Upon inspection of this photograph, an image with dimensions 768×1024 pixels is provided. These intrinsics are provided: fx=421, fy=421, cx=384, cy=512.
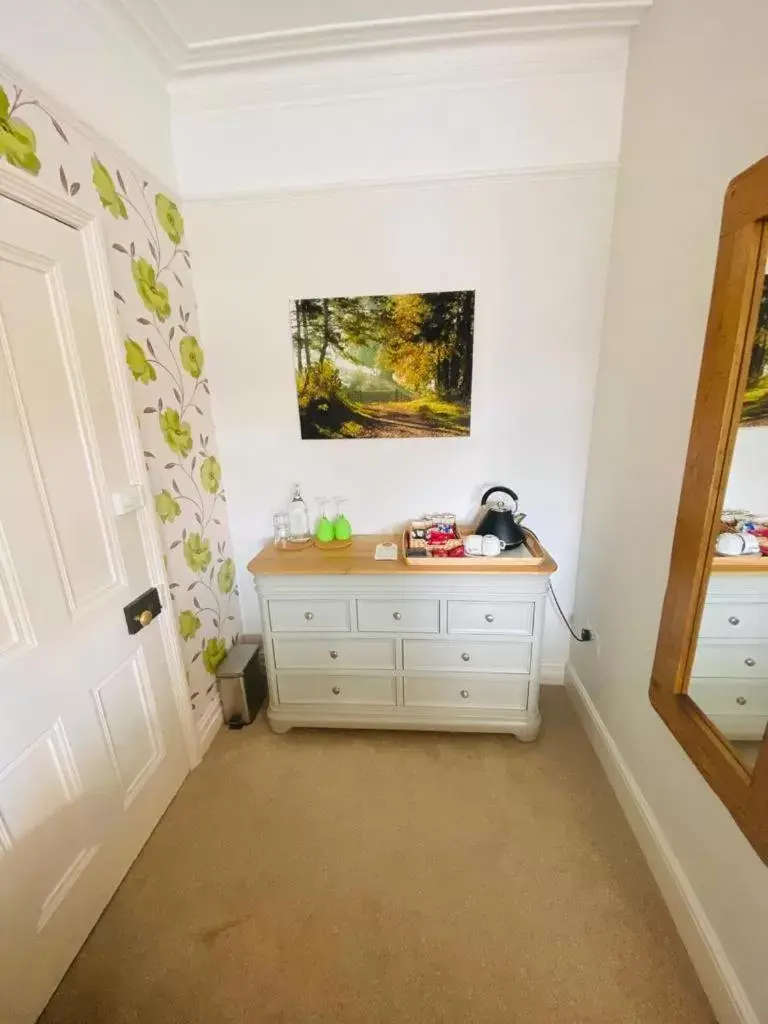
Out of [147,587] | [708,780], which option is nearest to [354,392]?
[147,587]

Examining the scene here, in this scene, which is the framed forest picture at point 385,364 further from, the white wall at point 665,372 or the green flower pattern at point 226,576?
the green flower pattern at point 226,576

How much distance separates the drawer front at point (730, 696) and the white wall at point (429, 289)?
0.93 meters

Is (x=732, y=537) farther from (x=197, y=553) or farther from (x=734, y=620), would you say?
(x=197, y=553)

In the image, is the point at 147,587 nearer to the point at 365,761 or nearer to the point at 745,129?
the point at 365,761

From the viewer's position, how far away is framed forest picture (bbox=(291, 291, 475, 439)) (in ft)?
5.97

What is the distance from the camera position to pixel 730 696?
3.52 ft

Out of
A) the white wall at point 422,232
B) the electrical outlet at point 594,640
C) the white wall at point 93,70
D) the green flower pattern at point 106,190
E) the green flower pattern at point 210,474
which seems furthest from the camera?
the green flower pattern at point 210,474

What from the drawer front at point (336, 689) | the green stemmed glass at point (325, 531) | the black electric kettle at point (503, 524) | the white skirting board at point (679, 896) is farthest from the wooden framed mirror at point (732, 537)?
the green stemmed glass at point (325, 531)

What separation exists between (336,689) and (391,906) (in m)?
0.76

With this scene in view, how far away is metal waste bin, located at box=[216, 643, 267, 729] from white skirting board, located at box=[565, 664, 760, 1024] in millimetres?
1558

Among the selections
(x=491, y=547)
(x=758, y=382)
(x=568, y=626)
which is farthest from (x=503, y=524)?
(x=758, y=382)

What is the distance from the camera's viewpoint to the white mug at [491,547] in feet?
5.60

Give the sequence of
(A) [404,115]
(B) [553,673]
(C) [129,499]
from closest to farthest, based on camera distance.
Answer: (C) [129,499], (A) [404,115], (B) [553,673]

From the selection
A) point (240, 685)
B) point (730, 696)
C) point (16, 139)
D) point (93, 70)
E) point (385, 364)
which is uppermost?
point (93, 70)
